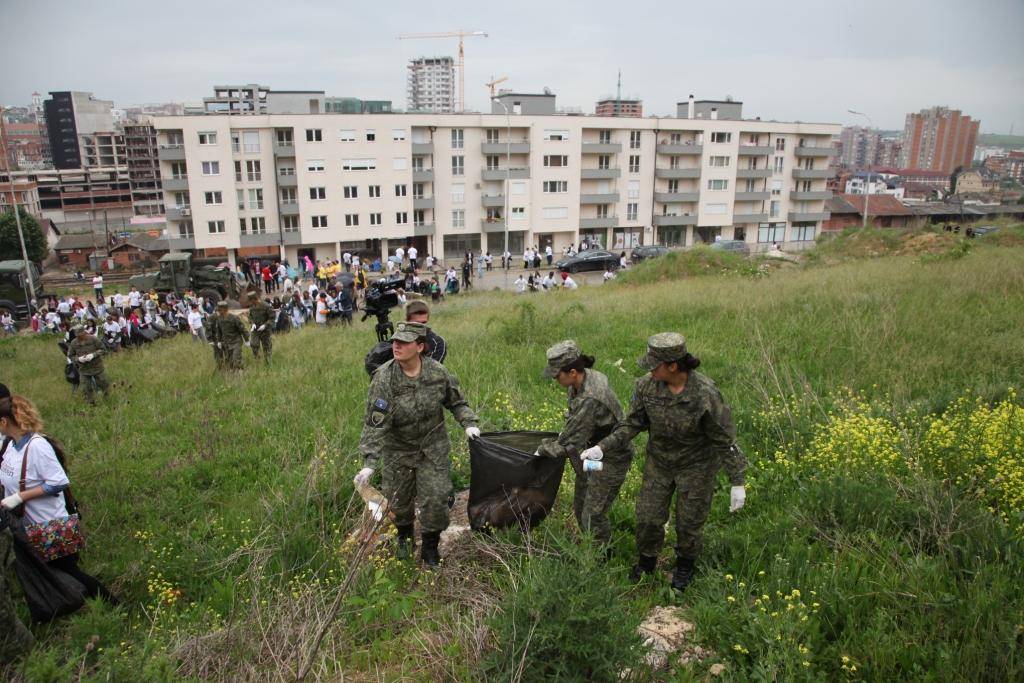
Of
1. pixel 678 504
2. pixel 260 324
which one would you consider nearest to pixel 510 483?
pixel 678 504

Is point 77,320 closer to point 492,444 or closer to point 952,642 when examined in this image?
point 492,444

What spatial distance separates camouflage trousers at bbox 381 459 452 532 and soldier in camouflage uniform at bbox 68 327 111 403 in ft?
21.6

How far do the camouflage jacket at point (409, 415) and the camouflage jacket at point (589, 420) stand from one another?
680 millimetres

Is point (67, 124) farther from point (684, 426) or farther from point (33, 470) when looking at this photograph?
point (684, 426)

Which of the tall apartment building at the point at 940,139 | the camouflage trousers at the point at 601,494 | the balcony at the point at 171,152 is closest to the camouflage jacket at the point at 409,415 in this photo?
the camouflage trousers at the point at 601,494

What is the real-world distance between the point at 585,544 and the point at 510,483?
111cm

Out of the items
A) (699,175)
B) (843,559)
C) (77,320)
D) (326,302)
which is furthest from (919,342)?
(699,175)

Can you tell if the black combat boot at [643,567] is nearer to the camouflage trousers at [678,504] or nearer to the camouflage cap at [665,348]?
the camouflage trousers at [678,504]

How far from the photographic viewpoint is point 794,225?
5016 cm

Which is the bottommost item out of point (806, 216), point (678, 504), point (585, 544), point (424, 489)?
point (424, 489)

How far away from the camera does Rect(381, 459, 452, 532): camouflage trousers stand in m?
4.36

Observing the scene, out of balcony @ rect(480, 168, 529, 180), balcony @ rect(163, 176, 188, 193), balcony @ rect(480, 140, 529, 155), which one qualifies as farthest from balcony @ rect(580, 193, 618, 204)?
balcony @ rect(163, 176, 188, 193)

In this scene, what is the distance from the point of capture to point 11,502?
4023 mm

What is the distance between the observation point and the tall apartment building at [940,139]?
151375 millimetres
